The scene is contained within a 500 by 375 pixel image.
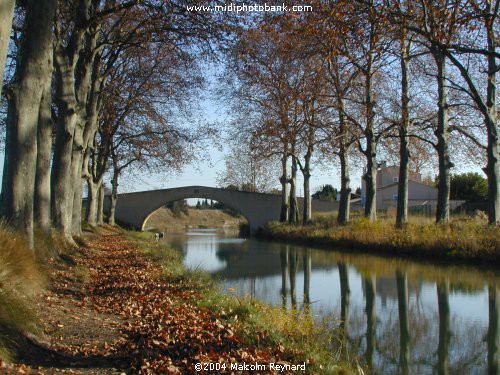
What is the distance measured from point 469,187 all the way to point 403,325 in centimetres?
4871

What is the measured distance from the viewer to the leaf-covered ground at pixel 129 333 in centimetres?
525

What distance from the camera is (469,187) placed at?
54.6 metres

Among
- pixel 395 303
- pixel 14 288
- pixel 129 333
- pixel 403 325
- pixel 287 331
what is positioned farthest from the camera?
pixel 395 303

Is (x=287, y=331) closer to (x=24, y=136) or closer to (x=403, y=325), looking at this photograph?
(x=403, y=325)

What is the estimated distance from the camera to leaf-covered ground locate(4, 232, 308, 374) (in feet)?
17.2

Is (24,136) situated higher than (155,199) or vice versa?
(155,199)

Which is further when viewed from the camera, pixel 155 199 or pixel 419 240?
pixel 155 199

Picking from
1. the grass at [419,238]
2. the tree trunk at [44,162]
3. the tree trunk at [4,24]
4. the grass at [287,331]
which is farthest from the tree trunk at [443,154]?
the tree trunk at [4,24]

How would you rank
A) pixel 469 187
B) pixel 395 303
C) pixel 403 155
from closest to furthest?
pixel 395 303 → pixel 403 155 → pixel 469 187

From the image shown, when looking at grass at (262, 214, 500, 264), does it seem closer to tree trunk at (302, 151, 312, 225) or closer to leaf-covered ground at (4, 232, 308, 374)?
tree trunk at (302, 151, 312, 225)

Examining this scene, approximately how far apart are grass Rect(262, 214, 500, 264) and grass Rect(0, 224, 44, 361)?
14.1m

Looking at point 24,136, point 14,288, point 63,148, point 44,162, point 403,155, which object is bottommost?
point 14,288

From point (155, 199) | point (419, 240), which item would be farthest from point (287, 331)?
point (155, 199)

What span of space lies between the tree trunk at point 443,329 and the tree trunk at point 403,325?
44 cm
